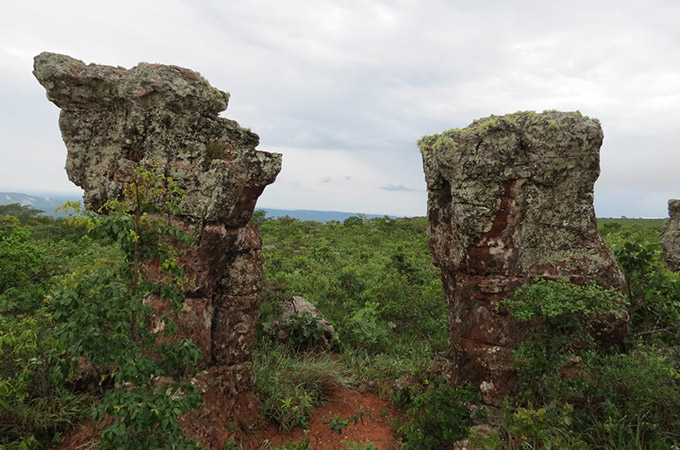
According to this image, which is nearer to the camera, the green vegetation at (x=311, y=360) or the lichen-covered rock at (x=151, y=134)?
the green vegetation at (x=311, y=360)

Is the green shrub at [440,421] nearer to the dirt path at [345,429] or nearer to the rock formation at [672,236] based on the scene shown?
the dirt path at [345,429]

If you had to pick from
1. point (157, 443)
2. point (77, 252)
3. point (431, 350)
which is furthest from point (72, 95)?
point (77, 252)

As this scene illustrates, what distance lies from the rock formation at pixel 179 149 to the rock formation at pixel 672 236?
43.1ft

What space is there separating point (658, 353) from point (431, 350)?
13.5 feet

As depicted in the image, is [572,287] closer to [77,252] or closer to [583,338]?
[583,338]

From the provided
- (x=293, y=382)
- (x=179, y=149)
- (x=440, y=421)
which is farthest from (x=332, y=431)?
(x=179, y=149)

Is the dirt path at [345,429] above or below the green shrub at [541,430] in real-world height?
below

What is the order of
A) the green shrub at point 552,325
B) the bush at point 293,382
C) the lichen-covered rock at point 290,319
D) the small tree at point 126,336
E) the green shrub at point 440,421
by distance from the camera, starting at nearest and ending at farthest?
1. the small tree at point 126,336
2. the green shrub at point 552,325
3. the green shrub at point 440,421
4. the bush at point 293,382
5. the lichen-covered rock at point 290,319

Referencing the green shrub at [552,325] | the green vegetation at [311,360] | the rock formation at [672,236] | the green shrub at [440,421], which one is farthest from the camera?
the rock formation at [672,236]

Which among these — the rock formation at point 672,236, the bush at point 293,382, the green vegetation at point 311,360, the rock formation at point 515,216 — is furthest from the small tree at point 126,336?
the rock formation at point 672,236

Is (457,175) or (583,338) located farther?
(457,175)

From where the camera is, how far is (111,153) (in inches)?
211

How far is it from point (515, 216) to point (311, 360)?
4638mm

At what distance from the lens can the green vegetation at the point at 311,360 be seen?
326 centimetres
